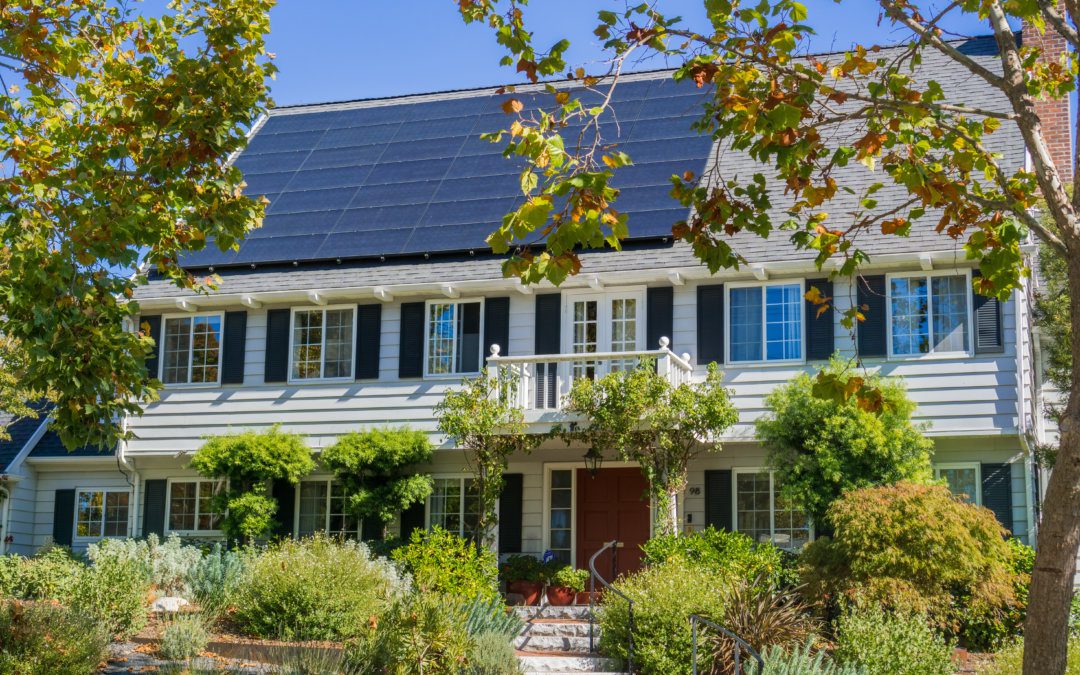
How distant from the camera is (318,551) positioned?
54.5 feet

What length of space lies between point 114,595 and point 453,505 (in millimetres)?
6680

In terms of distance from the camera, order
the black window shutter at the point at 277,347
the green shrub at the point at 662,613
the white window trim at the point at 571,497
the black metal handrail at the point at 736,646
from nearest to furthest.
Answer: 1. the black metal handrail at the point at 736,646
2. the green shrub at the point at 662,613
3. the white window trim at the point at 571,497
4. the black window shutter at the point at 277,347

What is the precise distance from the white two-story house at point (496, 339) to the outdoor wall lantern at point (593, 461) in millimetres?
208

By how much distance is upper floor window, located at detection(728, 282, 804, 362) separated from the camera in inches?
767

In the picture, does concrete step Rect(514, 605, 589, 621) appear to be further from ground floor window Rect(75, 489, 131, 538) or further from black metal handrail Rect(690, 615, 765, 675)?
→ ground floor window Rect(75, 489, 131, 538)

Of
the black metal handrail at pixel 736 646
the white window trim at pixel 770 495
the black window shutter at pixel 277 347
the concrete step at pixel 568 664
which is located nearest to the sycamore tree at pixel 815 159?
the black metal handrail at pixel 736 646

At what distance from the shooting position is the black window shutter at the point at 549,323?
811 inches

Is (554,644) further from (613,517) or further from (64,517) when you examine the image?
(64,517)

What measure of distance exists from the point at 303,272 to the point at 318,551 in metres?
7.17

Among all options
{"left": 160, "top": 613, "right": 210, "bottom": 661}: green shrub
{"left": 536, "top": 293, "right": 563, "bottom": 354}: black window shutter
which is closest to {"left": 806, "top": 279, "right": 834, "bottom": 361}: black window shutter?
{"left": 536, "top": 293, "right": 563, "bottom": 354}: black window shutter

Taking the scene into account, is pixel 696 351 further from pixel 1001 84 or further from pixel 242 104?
pixel 1001 84

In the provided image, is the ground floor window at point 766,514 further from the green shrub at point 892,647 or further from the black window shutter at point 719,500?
the green shrub at point 892,647

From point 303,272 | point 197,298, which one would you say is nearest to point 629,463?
point 303,272

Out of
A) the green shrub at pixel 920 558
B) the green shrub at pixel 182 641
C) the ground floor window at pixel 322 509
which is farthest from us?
the ground floor window at pixel 322 509
